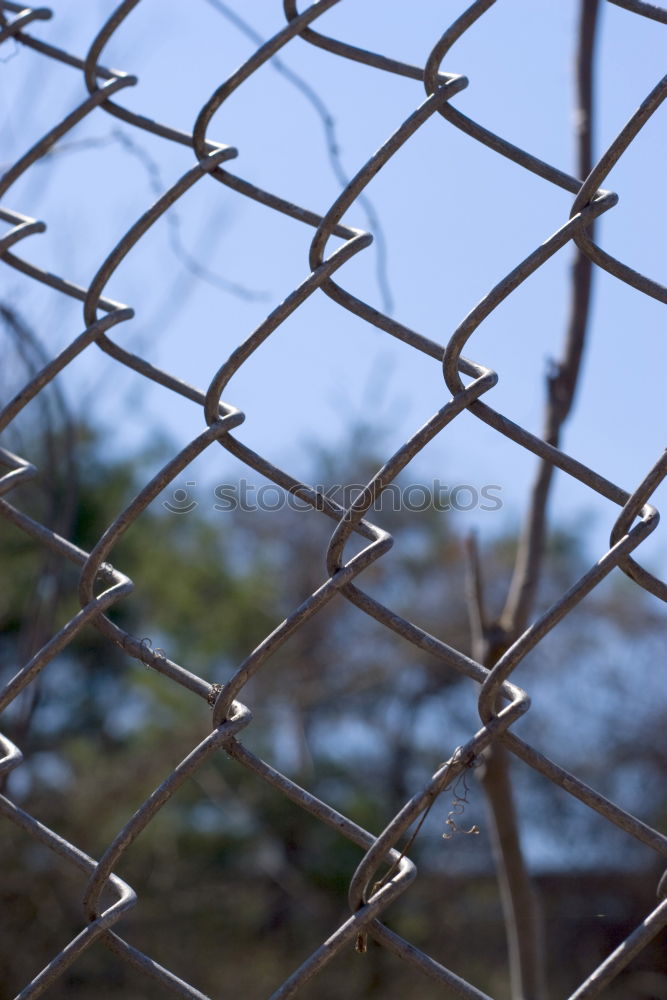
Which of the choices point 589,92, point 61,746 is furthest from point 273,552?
point 589,92

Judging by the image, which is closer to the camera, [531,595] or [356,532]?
[356,532]

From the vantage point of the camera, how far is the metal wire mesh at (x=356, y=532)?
1.65 feet

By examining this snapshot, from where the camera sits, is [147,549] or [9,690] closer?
[9,690]

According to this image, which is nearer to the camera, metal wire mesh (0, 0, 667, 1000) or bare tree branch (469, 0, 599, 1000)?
metal wire mesh (0, 0, 667, 1000)

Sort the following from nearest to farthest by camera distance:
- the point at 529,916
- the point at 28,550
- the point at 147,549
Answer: the point at 529,916, the point at 28,550, the point at 147,549

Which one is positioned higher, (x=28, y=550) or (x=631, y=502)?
(x=631, y=502)

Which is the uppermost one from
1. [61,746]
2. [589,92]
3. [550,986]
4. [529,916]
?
[589,92]

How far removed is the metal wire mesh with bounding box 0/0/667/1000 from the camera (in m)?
0.50

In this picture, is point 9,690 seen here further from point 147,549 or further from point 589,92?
point 147,549

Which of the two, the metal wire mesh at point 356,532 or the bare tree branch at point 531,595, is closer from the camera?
the metal wire mesh at point 356,532

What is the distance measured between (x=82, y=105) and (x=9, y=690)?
428 millimetres

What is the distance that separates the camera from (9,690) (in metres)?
0.65

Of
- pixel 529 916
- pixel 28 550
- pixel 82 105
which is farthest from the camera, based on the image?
pixel 28 550

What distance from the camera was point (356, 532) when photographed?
63 centimetres
